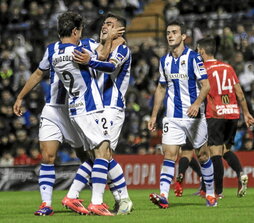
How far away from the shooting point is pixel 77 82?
9.70 m

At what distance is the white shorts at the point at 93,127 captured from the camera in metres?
9.59

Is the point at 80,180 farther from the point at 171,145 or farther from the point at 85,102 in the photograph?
the point at 171,145

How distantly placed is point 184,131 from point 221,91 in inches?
84.7

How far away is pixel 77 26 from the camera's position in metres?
9.76

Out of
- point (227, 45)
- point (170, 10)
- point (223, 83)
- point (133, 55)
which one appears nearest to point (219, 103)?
point (223, 83)

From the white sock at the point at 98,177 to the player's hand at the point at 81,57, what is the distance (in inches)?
44.0

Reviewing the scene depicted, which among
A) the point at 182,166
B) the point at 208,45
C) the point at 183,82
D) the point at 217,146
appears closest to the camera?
the point at 183,82

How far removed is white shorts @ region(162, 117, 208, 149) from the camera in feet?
35.9

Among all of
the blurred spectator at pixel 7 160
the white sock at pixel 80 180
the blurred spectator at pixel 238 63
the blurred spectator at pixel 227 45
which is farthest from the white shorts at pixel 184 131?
the blurred spectator at pixel 227 45

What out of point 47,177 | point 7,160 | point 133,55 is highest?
point 133,55

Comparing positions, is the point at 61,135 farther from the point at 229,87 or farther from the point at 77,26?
the point at 229,87

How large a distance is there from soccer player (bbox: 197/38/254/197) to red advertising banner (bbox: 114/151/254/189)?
170 inches

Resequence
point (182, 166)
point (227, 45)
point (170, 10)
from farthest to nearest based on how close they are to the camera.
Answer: point (170, 10)
point (227, 45)
point (182, 166)

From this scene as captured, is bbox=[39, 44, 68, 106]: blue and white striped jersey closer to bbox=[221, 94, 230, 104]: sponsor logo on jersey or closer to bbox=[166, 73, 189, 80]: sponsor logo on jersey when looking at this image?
bbox=[166, 73, 189, 80]: sponsor logo on jersey
